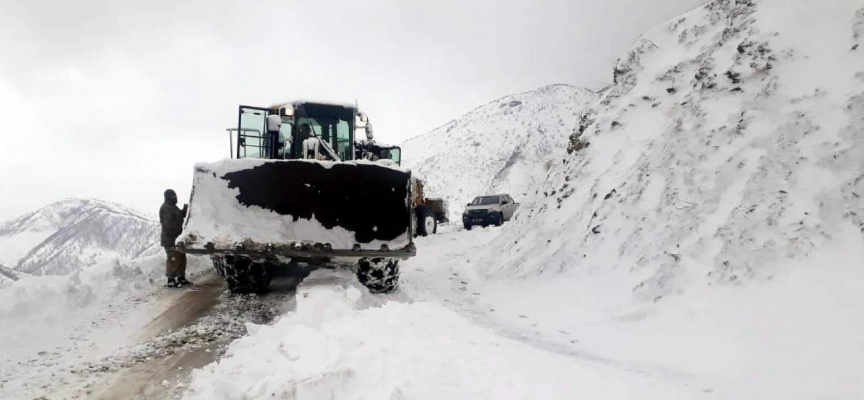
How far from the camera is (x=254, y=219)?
20.5 feet

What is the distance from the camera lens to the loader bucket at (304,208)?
20.1ft

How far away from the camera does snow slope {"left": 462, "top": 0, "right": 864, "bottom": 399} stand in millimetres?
4168

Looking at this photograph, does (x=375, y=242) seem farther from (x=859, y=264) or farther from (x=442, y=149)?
(x=442, y=149)

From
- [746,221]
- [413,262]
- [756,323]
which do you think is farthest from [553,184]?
[756,323]

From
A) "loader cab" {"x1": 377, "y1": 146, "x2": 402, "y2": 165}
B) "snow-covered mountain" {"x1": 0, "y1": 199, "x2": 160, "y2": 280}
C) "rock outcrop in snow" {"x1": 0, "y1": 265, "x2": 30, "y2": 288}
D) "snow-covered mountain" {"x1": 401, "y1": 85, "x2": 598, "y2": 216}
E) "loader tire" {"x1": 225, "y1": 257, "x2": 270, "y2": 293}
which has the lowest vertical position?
"snow-covered mountain" {"x1": 0, "y1": 199, "x2": 160, "y2": 280}

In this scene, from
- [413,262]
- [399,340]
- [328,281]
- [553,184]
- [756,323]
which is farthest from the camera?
[413,262]

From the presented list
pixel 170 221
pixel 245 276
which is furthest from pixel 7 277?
pixel 245 276

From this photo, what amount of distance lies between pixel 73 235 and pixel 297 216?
13124 cm

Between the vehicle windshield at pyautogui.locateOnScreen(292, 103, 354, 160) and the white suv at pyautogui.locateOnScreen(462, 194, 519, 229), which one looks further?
the white suv at pyautogui.locateOnScreen(462, 194, 519, 229)

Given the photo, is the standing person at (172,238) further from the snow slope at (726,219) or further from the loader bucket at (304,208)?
the snow slope at (726,219)

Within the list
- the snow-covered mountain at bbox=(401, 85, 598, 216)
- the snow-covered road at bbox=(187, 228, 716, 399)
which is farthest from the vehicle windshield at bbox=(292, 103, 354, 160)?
the snow-covered mountain at bbox=(401, 85, 598, 216)

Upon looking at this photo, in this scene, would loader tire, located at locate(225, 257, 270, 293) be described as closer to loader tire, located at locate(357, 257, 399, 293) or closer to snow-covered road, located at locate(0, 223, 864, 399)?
snow-covered road, located at locate(0, 223, 864, 399)

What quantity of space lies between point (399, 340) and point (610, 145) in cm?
714

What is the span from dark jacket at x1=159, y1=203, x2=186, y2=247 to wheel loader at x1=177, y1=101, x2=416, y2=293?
7.01 ft
